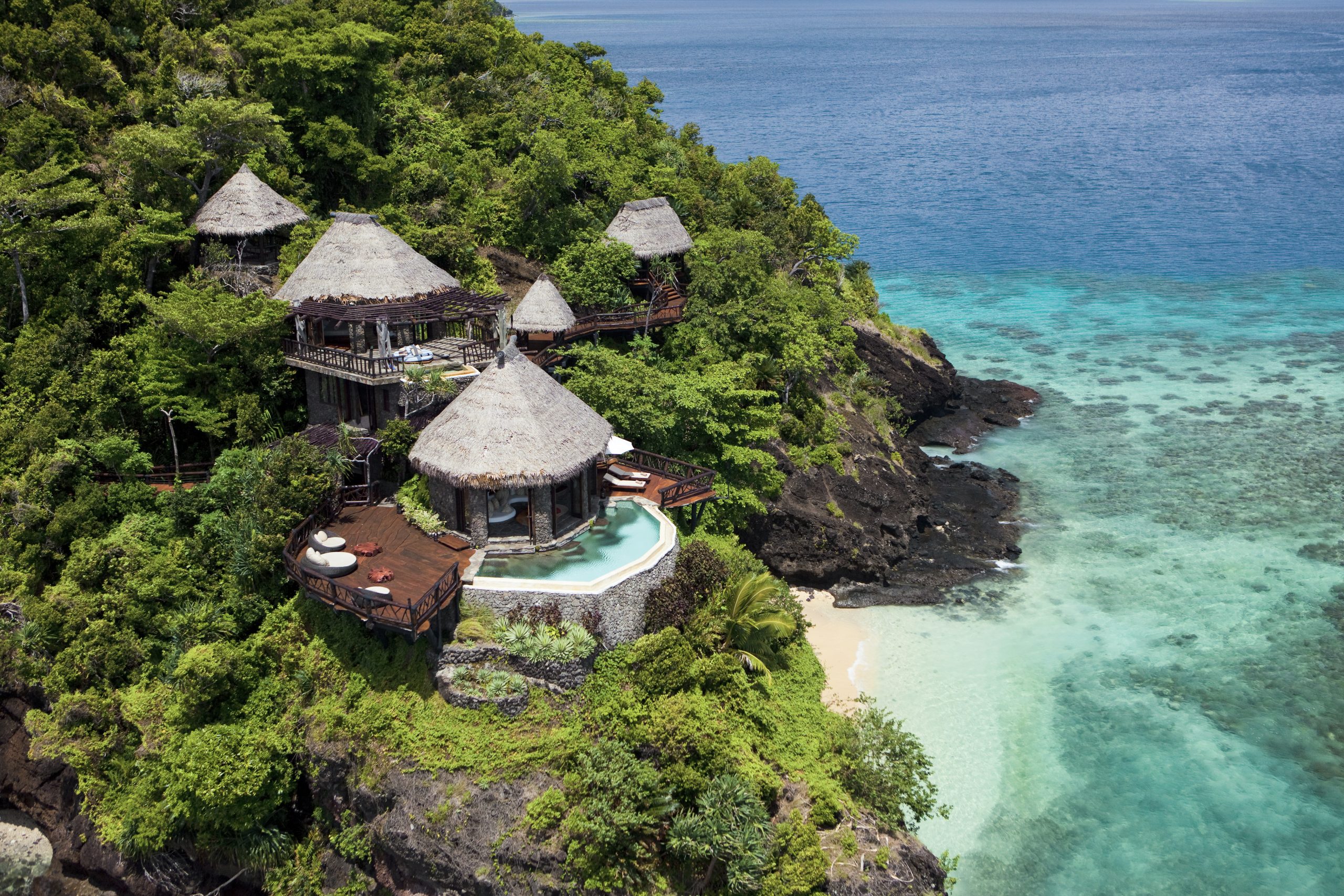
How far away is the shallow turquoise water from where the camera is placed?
27.6 metres

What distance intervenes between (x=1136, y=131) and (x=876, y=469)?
101412mm

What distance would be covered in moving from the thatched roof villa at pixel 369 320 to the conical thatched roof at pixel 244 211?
305cm

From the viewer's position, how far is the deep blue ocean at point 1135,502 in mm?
28406

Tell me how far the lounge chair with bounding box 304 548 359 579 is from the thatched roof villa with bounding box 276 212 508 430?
702cm

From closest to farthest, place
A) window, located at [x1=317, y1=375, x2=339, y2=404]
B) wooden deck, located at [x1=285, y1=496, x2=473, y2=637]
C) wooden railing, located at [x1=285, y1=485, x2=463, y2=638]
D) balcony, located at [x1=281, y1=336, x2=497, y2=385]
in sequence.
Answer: wooden railing, located at [x1=285, y1=485, x2=463, y2=638] < wooden deck, located at [x1=285, y1=496, x2=473, y2=637] < balcony, located at [x1=281, y1=336, x2=497, y2=385] < window, located at [x1=317, y1=375, x2=339, y2=404]

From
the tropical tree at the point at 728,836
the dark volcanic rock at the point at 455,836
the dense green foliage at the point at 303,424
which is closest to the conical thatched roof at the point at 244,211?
the dense green foliage at the point at 303,424

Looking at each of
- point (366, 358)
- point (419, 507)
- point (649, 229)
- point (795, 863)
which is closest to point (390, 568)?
point (419, 507)

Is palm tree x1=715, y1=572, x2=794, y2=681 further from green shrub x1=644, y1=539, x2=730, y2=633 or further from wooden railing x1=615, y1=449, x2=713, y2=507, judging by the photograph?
wooden railing x1=615, y1=449, x2=713, y2=507

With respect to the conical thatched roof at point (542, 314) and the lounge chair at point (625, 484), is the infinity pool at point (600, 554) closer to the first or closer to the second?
the lounge chair at point (625, 484)

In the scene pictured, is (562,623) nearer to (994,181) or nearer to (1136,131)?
(994,181)

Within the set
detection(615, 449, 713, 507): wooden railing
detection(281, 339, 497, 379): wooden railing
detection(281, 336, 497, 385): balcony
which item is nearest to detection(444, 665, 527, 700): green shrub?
detection(615, 449, 713, 507): wooden railing

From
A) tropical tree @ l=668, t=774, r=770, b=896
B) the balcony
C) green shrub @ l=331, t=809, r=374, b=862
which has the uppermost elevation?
the balcony

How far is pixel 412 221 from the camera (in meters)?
42.7

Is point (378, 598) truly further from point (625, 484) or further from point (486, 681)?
point (625, 484)
